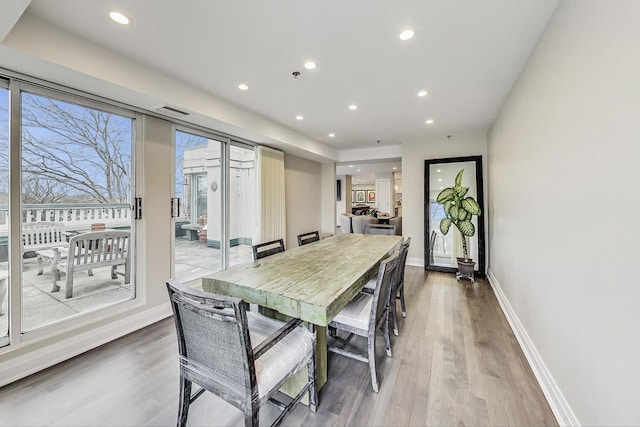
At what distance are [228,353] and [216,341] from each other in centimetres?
8

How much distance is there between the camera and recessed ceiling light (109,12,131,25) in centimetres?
167

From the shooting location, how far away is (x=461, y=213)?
13.5 feet

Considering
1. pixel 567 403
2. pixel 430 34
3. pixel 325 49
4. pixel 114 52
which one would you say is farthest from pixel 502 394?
pixel 114 52

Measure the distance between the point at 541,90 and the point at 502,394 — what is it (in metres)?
2.18

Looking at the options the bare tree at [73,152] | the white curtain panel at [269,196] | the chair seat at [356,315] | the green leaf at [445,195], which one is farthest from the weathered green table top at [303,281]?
the green leaf at [445,195]

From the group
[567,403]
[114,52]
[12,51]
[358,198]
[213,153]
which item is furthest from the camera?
[358,198]

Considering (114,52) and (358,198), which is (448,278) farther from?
(358,198)

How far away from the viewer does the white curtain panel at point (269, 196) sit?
423 cm

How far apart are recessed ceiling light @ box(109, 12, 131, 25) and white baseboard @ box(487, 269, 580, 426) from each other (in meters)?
3.61

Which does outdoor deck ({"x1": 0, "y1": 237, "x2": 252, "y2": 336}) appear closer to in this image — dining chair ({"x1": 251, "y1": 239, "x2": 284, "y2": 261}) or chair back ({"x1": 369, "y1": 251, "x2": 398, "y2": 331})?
dining chair ({"x1": 251, "y1": 239, "x2": 284, "y2": 261})

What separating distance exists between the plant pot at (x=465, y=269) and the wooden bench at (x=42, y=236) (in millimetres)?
5062

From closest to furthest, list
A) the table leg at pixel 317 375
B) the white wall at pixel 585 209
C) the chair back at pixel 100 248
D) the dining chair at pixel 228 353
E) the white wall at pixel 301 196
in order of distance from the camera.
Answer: the white wall at pixel 585 209 → the dining chair at pixel 228 353 → the table leg at pixel 317 375 → the chair back at pixel 100 248 → the white wall at pixel 301 196

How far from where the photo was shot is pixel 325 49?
2.08 metres

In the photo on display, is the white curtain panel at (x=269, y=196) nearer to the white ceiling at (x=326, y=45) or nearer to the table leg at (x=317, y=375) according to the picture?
the white ceiling at (x=326, y=45)
